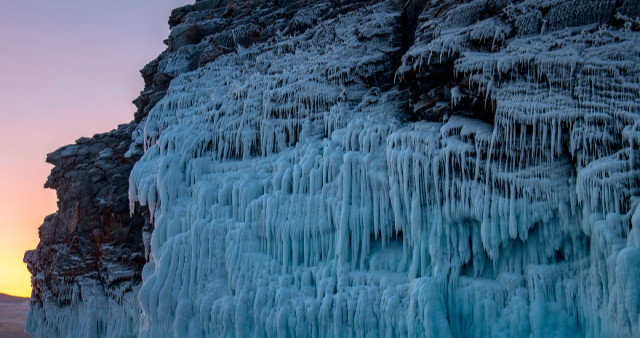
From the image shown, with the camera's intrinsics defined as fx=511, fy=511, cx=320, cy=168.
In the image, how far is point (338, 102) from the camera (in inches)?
610

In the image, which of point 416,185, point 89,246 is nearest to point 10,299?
point 89,246

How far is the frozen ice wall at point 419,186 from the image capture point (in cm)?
1037

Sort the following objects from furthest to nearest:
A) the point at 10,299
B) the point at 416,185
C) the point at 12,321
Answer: the point at 10,299 → the point at 12,321 → the point at 416,185

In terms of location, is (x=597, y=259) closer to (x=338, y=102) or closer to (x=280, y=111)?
(x=338, y=102)

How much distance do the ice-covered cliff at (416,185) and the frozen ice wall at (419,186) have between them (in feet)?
0.14

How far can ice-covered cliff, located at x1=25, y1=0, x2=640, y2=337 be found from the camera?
34.0ft

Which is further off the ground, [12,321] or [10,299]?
[12,321]

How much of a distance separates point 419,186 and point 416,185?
9 centimetres

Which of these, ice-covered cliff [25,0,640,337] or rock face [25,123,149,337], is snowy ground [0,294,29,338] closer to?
rock face [25,123,149,337]

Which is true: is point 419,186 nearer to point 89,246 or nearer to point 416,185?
point 416,185

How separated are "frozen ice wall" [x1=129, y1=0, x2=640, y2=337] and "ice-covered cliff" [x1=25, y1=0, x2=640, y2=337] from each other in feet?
0.14

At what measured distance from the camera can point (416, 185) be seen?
1220 centimetres

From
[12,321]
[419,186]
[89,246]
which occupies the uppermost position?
[419,186]

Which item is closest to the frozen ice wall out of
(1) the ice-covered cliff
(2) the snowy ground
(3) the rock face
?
(1) the ice-covered cliff
